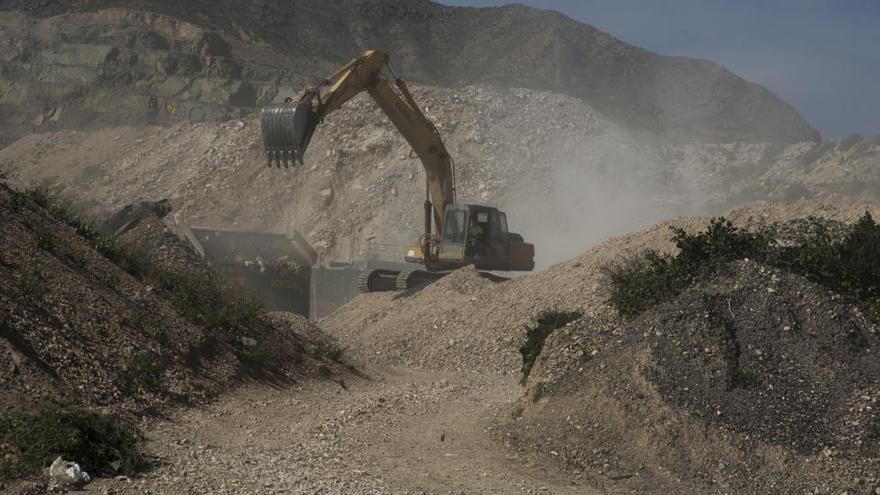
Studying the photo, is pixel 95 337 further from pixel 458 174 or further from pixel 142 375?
pixel 458 174

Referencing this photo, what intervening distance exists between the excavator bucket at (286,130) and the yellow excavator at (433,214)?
1412 mm

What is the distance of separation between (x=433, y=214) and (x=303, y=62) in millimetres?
37883

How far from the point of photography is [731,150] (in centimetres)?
5638

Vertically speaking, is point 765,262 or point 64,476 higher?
point 765,262

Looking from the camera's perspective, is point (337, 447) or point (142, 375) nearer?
point (337, 447)

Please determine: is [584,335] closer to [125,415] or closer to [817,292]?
[817,292]

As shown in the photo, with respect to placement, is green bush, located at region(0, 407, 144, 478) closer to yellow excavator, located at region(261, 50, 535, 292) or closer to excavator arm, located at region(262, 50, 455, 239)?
excavator arm, located at region(262, 50, 455, 239)

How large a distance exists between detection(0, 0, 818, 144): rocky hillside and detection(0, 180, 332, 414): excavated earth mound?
39.6 m

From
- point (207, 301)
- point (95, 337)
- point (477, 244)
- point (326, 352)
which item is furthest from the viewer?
point (477, 244)

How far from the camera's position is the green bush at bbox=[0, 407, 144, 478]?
7.86 metres

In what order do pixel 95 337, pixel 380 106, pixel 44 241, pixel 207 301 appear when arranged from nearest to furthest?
pixel 95 337
pixel 44 241
pixel 207 301
pixel 380 106

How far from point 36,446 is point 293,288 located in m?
20.4

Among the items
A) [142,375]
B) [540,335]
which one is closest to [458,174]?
[540,335]

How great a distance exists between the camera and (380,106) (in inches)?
1019
